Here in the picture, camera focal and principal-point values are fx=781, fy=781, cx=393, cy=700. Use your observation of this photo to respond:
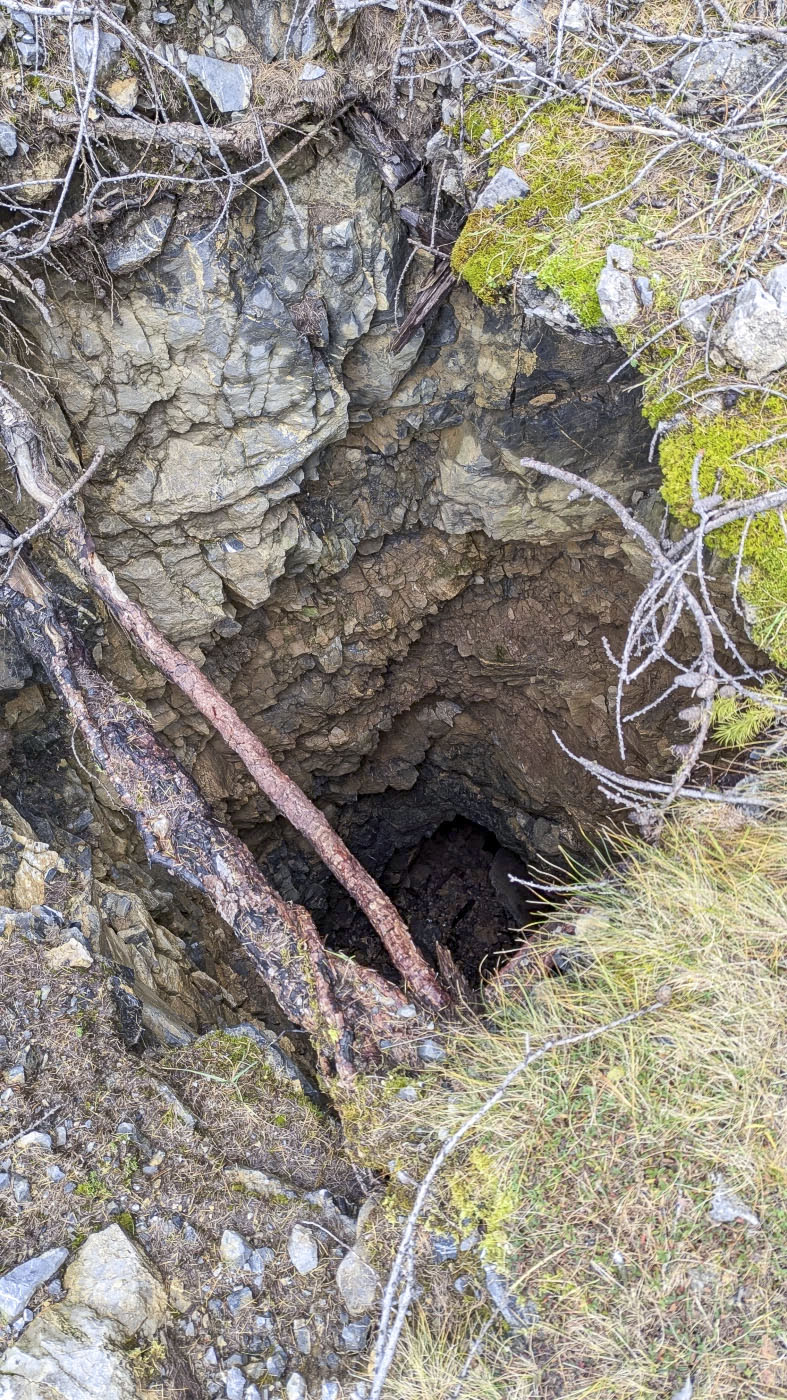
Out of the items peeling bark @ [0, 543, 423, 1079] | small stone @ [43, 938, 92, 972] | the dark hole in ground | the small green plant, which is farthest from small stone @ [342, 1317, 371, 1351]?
the dark hole in ground

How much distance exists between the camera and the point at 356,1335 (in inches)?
68.0

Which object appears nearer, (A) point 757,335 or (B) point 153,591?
(A) point 757,335

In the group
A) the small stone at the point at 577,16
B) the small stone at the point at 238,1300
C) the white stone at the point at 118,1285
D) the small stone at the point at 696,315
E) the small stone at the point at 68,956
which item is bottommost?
the small stone at the point at 238,1300

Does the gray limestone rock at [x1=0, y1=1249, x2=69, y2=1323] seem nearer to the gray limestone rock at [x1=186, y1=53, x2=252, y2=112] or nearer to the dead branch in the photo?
the dead branch

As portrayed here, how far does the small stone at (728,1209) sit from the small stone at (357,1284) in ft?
2.48

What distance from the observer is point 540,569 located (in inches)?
154

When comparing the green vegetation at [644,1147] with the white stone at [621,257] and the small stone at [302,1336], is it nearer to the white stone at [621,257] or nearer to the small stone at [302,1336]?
the small stone at [302,1336]

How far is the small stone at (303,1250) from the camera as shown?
1807mm

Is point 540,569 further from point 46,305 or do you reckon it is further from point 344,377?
point 46,305

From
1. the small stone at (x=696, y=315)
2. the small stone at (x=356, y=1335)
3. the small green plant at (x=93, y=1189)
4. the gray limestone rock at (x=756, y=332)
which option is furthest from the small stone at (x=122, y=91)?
the small stone at (x=356, y=1335)

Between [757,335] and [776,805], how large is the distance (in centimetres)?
116

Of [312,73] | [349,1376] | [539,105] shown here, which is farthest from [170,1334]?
[312,73]

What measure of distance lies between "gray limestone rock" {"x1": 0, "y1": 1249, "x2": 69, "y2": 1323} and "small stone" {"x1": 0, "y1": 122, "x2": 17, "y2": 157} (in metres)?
2.97

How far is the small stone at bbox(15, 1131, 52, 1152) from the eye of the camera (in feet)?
6.22
